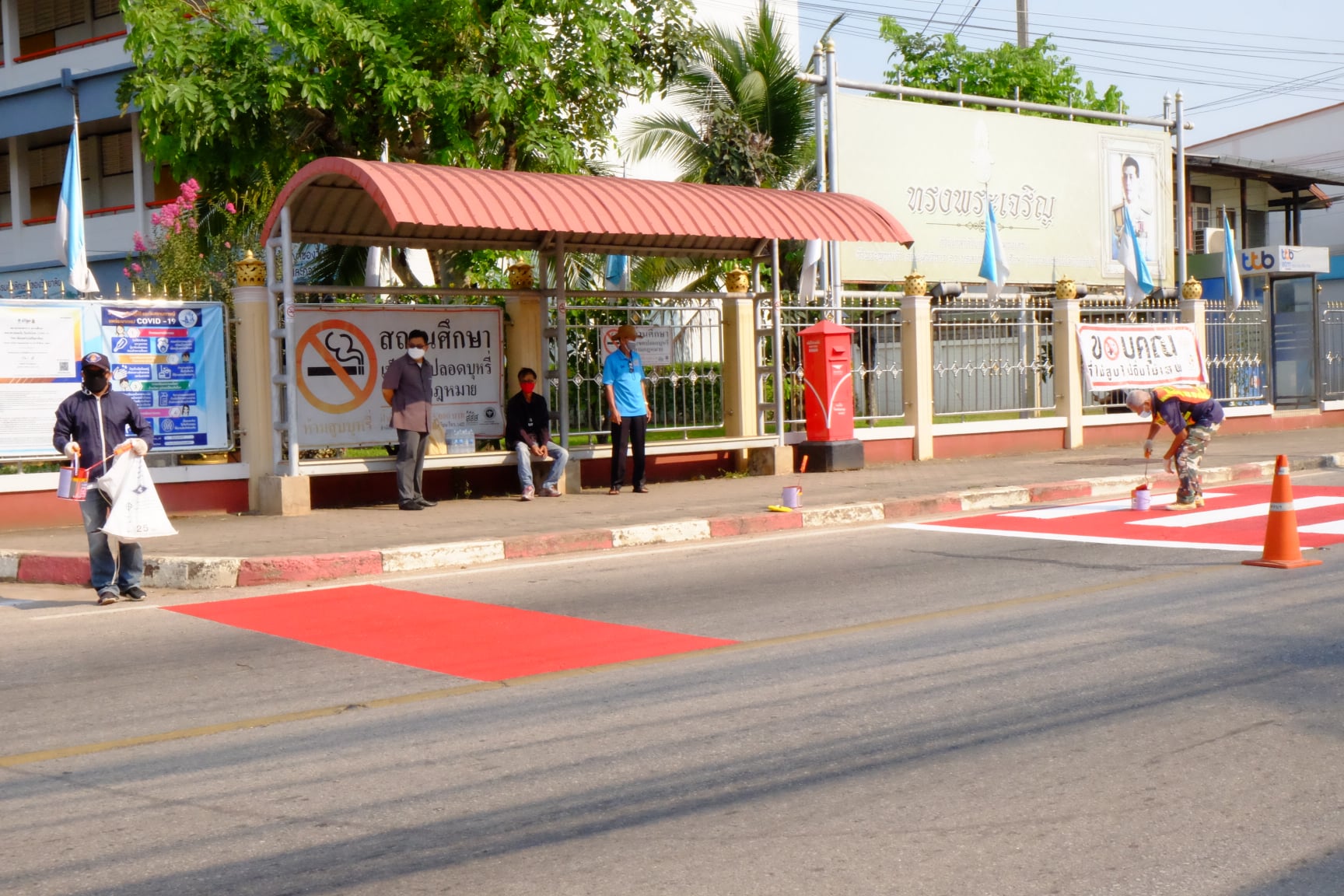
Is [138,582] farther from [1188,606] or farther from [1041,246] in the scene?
[1041,246]

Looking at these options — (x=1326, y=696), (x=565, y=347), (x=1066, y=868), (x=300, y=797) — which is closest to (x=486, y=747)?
(x=300, y=797)

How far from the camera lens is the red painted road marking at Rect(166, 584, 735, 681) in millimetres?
7590

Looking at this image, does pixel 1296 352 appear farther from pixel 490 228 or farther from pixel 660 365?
pixel 490 228

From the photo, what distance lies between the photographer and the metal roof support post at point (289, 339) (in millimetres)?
14023

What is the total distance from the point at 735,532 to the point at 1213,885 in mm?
9398

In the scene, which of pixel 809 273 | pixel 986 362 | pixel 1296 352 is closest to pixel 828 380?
pixel 809 273

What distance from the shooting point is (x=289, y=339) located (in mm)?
14180

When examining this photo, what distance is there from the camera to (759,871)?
4281 mm

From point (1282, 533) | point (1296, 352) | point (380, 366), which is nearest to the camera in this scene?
point (1282, 533)

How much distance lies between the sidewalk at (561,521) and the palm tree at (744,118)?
8227 millimetres

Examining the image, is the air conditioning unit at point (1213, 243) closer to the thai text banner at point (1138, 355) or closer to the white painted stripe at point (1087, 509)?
the thai text banner at point (1138, 355)

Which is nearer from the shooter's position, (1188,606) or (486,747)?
(486,747)

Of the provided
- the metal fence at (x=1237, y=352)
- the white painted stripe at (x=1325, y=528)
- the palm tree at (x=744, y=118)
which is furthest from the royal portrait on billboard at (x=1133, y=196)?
the white painted stripe at (x=1325, y=528)

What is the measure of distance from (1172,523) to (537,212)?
6991 millimetres
